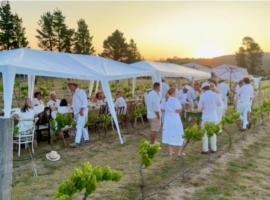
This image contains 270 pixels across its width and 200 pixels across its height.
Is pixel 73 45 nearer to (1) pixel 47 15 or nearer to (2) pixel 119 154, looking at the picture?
(1) pixel 47 15

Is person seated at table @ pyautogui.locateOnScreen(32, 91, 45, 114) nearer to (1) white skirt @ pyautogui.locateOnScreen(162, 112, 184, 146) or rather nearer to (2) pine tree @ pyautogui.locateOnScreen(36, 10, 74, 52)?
(1) white skirt @ pyautogui.locateOnScreen(162, 112, 184, 146)

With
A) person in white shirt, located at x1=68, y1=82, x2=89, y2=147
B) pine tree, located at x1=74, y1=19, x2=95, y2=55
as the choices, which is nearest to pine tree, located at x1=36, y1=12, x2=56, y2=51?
pine tree, located at x1=74, y1=19, x2=95, y2=55

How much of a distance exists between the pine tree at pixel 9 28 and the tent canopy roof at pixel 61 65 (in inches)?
1511

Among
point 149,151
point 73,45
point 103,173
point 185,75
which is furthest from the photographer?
point 73,45

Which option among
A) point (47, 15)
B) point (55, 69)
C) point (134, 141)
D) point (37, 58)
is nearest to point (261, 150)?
point (134, 141)

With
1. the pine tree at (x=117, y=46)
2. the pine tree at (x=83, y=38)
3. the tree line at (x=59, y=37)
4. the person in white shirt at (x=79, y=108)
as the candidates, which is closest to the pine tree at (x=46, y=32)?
the tree line at (x=59, y=37)

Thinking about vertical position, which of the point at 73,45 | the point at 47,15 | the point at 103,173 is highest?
the point at 47,15

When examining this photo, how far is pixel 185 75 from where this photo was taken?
1662 cm

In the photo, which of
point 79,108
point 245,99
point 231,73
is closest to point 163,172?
point 79,108

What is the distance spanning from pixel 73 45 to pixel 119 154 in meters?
52.2

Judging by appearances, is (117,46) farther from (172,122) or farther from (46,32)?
(172,122)

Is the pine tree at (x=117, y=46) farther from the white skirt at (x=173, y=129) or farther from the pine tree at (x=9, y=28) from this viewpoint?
the white skirt at (x=173, y=129)

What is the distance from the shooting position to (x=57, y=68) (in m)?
9.59

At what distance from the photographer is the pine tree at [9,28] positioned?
46.9 metres
